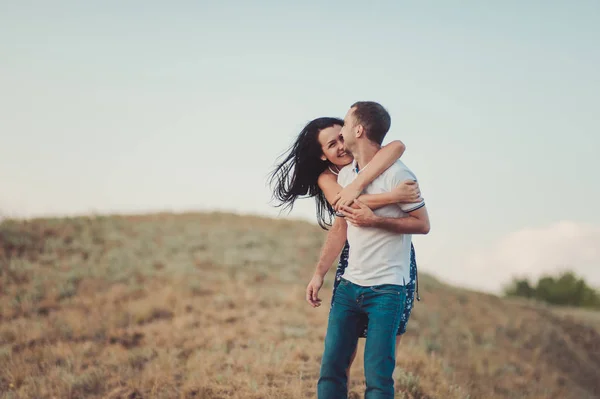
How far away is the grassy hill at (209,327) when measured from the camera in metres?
7.27

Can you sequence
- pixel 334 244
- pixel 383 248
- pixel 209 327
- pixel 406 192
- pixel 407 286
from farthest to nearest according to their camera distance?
pixel 209 327 → pixel 334 244 → pixel 407 286 → pixel 383 248 → pixel 406 192

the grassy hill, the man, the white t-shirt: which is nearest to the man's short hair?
the man

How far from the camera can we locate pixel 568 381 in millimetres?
11164

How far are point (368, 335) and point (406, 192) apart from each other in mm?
949

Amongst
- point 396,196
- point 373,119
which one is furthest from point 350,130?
point 396,196

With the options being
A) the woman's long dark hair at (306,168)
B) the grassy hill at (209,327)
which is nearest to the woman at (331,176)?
the woman's long dark hair at (306,168)

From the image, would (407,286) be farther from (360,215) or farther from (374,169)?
(374,169)

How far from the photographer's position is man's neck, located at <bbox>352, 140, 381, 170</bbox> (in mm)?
3883

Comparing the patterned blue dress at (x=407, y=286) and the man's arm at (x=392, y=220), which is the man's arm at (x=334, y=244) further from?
the man's arm at (x=392, y=220)

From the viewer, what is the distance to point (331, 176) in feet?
14.4

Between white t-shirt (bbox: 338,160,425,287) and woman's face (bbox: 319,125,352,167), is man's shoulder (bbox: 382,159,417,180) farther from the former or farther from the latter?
woman's face (bbox: 319,125,352,167)

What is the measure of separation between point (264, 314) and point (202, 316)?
3.77 feet

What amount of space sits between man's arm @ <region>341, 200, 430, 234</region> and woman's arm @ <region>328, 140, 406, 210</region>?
6 centimetres

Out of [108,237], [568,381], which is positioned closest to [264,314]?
[568,381]
